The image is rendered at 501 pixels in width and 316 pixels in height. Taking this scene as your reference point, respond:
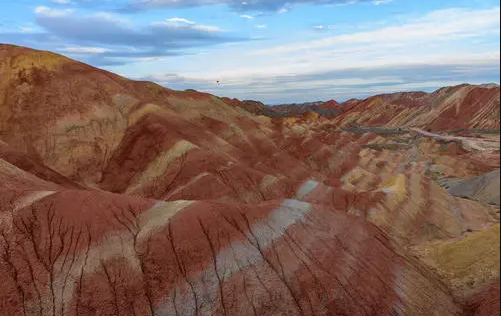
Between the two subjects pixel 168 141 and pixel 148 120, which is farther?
pixel 148 120

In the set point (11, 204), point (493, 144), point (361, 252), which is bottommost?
point (493, 144)

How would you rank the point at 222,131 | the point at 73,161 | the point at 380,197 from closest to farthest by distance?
the point at 380,197 → the point at 73,161 → the point at 222,131

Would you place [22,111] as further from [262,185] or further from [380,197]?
[380,197]

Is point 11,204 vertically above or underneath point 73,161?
above

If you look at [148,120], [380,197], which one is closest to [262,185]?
[380,197]

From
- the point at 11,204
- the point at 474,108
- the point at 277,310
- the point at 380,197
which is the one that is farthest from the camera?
the point at 474,108

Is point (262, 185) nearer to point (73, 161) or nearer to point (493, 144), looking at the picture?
point (73, 161)

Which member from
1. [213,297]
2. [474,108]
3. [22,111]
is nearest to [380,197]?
[213,297]
